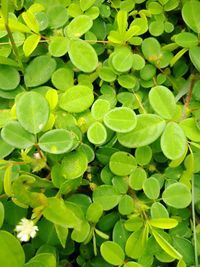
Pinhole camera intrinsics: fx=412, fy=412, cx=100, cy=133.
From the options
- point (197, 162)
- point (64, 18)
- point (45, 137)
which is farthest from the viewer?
point (64, 18)

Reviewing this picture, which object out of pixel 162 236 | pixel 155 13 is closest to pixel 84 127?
pixel 162 236

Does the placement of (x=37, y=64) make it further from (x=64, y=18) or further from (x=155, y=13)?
(x=155, y=13)

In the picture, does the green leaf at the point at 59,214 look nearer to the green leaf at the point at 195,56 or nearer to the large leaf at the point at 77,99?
the large leaf at the point at 77,99

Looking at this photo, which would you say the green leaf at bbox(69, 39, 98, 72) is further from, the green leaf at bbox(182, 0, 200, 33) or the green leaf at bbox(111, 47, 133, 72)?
the green leaf at bbox(182, 0, 200, 33)

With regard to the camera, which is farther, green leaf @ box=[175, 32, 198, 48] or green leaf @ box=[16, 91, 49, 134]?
green leaf @ box=[175, 32, 198, 48]

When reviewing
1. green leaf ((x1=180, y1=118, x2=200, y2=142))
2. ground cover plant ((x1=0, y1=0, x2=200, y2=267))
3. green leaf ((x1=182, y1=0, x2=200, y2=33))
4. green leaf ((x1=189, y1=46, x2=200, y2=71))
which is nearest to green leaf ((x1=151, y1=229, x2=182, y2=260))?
ground cover plant ((x1=0, y1=0, x2=200, y2=267))

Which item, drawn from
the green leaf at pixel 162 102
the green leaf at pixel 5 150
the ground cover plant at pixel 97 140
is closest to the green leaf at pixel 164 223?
the ground cover plant at pixel 97 140
